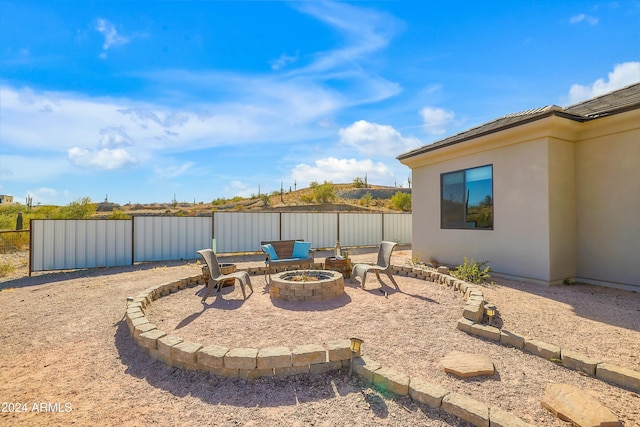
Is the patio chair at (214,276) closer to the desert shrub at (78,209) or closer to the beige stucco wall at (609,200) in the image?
the beige stucco wall at (609,200)

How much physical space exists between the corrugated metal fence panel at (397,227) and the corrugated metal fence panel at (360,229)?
16.1 inches

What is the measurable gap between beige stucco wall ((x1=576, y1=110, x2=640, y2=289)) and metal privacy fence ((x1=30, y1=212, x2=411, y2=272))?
26.6 feet

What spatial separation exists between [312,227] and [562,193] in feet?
27.5

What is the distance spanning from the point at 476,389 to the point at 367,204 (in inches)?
1277

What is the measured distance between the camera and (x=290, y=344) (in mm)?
3252

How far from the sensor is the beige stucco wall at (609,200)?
17.9 feet

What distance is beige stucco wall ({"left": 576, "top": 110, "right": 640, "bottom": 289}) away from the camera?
17.9 ft

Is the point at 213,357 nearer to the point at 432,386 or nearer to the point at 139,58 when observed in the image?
the point at 432,386

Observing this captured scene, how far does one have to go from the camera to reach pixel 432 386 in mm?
2314

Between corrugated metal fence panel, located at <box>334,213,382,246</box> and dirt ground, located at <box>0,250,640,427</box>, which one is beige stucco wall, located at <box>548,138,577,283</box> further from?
corrugated metal fence panel, located at <box>334,213,382,246</box>

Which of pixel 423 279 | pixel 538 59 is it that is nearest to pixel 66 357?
pixel 423 279

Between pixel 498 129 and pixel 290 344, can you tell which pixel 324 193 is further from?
pixel 290 344

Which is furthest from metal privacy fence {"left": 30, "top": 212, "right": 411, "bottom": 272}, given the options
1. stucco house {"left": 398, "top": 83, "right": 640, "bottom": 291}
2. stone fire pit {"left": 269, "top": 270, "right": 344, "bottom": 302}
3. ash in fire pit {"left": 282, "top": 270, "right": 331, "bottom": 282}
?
stucco house {"left": 398, "top": 83, "right": 640, "bottom": 291}

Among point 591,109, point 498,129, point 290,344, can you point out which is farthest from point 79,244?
point 591,109
